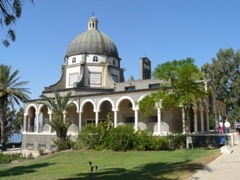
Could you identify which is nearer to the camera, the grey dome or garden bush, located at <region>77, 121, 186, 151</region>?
garden bush, located at <region>77, 121, 186, 151</region>

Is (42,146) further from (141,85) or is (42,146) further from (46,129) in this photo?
(141,85)

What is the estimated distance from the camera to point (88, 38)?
116ft

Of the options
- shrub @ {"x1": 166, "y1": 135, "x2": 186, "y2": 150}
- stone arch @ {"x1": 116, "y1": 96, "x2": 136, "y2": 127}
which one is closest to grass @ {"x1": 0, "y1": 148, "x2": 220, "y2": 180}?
shrub @ {"x1": 166, "y1": 135, "x2": 186, "y2": 150}

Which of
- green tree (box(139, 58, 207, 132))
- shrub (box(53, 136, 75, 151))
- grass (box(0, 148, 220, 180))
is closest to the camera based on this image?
grass (box(0, 148, 220, 180))

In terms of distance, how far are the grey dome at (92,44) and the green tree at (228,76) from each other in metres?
19.4

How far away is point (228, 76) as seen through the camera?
4684 centimetres

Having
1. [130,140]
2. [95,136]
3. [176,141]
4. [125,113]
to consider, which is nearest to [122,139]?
[130,140]

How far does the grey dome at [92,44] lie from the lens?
1369 inches

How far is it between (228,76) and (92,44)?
27306mm

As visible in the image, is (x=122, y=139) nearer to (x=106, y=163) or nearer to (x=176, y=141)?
(x=176, y=141)

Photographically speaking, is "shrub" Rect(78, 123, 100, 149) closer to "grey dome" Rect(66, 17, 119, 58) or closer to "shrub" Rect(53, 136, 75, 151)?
"shrub" Rect(53, 136, 75, 151)

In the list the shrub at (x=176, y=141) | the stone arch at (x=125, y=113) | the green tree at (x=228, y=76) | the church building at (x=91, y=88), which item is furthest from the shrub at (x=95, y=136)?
the green tree at (x=228, y=76)

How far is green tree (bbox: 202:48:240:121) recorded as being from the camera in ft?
150

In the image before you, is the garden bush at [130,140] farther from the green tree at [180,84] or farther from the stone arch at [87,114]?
the stone arch at [87,114]
